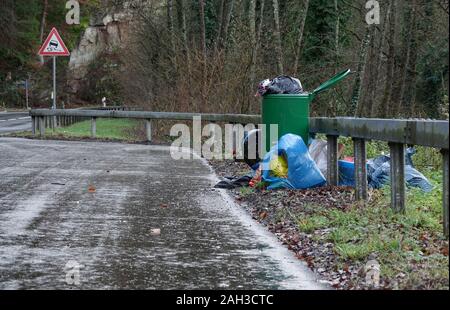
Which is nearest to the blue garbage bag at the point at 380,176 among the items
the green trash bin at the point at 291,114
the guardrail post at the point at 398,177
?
the green trash bin at the point at 291,114

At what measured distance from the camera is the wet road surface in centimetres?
595

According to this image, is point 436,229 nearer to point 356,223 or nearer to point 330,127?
point 356,223

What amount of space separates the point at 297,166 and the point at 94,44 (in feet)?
210

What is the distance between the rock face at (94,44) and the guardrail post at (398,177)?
6300 cm

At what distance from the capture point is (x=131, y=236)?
25.2ft

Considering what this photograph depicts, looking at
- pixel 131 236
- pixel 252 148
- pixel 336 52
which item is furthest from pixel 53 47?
pixel 131 236

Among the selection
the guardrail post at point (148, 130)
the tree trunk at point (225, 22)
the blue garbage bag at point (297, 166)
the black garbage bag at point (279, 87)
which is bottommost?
the guardrail post at point (148, 130)

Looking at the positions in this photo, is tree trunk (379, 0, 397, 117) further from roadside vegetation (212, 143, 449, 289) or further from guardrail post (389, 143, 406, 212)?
guardrail post (389, 143, 406, 212)

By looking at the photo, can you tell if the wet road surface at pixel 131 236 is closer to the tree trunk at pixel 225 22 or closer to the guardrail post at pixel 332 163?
the guardrail post at pixel 332 163

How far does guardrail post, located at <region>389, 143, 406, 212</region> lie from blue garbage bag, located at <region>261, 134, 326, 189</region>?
235 cm

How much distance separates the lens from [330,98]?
33.1 metres

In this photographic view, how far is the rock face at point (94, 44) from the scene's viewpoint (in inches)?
2800
